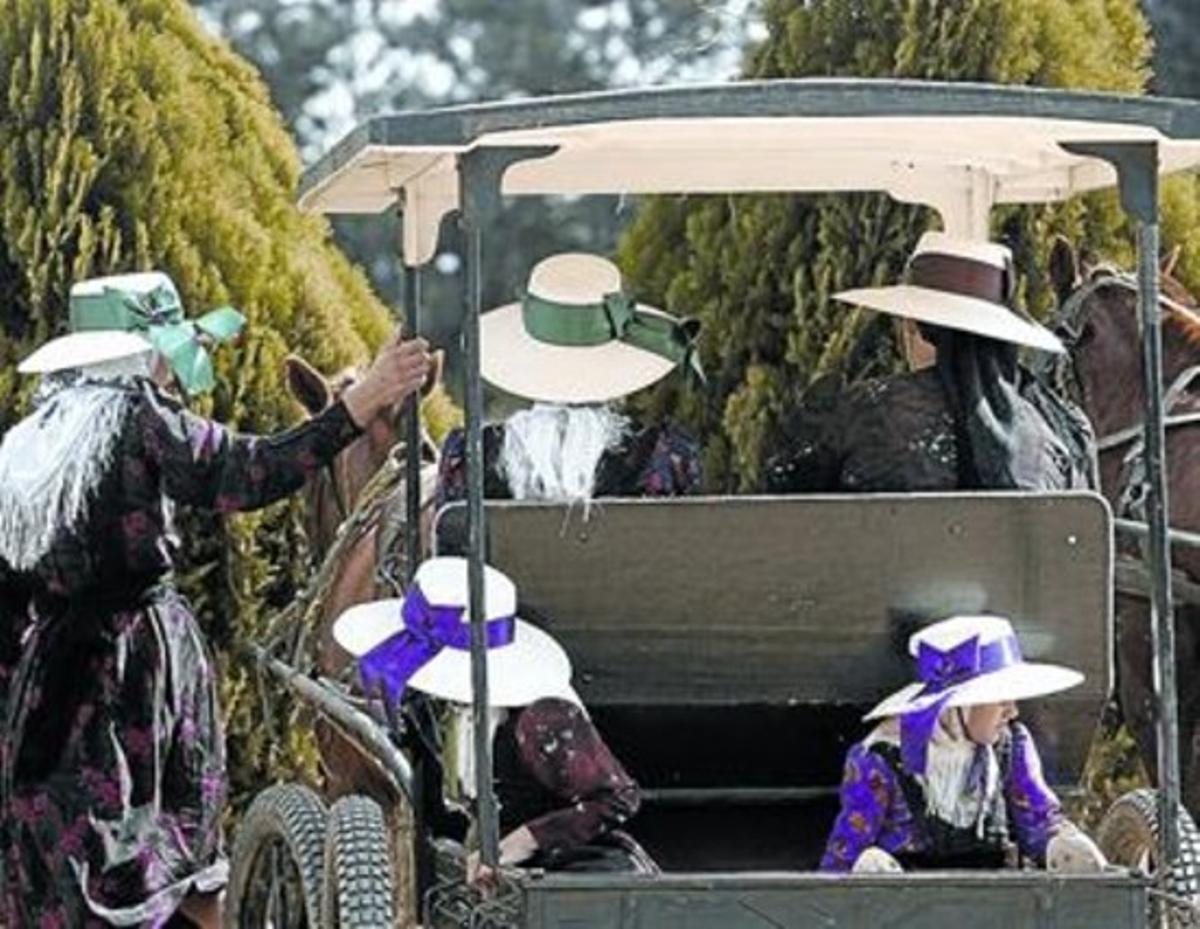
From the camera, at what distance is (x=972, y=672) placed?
20.7ft

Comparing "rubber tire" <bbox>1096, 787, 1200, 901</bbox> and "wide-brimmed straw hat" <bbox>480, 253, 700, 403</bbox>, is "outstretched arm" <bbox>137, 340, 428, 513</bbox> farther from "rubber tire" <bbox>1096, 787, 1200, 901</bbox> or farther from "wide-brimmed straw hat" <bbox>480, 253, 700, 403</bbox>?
"rubber tire" <bbox>1096, 787, 1200, 901</bbox>

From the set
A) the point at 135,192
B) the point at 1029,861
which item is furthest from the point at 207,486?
the point at 135,192

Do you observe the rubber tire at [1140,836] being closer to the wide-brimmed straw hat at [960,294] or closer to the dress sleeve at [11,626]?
the wide-brimmed straw hat at [960,294]

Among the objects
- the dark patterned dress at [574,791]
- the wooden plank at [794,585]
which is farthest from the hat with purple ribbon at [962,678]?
the dark patterned dress at [574,791]

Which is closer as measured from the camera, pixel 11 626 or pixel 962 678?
pixel 962 678

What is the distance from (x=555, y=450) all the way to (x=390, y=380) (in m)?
0.36

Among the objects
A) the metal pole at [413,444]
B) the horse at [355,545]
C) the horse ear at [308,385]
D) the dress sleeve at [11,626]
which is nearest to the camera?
the metal pole at [413,444]

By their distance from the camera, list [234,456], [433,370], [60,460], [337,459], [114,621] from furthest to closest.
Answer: [337,459]
[433,370]
[114,621]
[60,460]
[234,456]

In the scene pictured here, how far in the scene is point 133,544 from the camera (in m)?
7.32

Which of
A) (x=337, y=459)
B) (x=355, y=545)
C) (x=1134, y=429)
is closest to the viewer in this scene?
(x=355, y=545)

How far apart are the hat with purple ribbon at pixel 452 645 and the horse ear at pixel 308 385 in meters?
2.61

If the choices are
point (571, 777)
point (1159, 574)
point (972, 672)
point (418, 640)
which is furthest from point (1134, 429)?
point (571, 777)

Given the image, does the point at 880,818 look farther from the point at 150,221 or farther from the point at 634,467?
the point at 150,221

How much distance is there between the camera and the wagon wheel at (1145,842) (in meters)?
6.31
